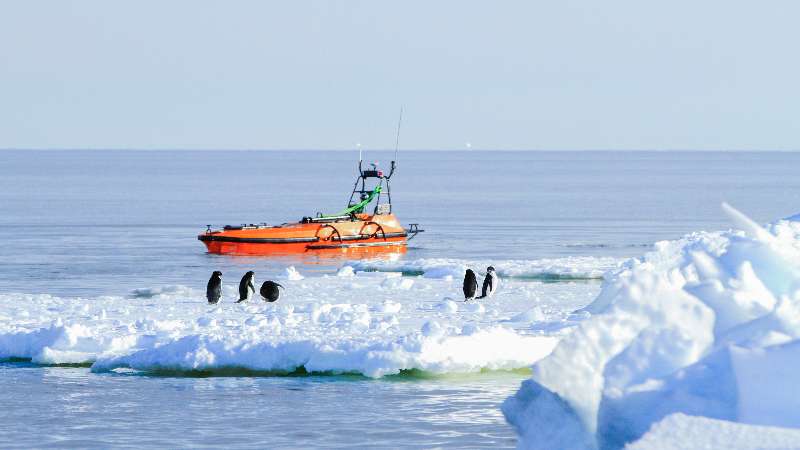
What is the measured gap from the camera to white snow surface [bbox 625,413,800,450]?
8.73 meters

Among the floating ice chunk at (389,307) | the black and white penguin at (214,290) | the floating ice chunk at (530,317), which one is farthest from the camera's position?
the black and white penguin at (214,290)

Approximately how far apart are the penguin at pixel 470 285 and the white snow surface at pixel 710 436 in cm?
1795

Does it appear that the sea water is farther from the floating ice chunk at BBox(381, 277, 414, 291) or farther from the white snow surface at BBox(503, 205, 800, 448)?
the white snow surface at BBox(503, 205, 800, 448)

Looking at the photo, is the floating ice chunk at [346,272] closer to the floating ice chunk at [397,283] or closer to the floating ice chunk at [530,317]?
the floating ice chunk at [397,283]

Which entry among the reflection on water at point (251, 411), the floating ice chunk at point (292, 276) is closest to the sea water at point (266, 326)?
A: the reflection on water at point (251, 411)

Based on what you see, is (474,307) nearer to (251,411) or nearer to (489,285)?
(489,285)

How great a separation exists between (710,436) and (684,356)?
113 centimetres

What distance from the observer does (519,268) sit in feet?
117

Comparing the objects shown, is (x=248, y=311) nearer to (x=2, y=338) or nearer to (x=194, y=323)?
(x=194, y=323)

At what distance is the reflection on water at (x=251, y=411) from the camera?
15.1 metres

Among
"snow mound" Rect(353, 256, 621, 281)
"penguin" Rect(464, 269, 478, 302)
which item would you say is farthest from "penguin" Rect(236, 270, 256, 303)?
"snow mound" Rect(353, 256, 621, 281)

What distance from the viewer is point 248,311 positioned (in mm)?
24438

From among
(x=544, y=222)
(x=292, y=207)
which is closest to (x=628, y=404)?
(x=544, y=222)

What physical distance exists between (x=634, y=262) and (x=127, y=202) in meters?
81.4
